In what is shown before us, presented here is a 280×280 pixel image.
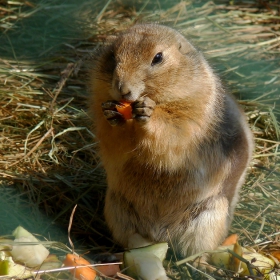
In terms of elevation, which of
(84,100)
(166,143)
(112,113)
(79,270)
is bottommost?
(84,100)

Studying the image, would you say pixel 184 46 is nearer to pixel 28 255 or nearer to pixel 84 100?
pixel 28 255

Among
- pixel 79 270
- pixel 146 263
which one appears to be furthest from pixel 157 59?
pixel 79 270

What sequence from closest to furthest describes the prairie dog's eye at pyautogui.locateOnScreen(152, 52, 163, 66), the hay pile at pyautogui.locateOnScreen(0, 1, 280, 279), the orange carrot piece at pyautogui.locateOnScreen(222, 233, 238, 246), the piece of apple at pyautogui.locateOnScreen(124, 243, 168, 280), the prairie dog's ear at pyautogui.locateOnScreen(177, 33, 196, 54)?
the piece of apple at pyautogui.locateOnScreen(124, 243, 168, 280), the prairie dog's eye at pyautogui.locateOnScreen(152, 52, 163, 66), the prairie dog's ear at pyautogui.locateOnScreen(177, 33, 196, 54), the orange carrot piece at pyautogui.locateOnScreen(222, 233, 238, 246), the hay pile at pyautogui.locateOnScreen(0, 1, 280, 279)

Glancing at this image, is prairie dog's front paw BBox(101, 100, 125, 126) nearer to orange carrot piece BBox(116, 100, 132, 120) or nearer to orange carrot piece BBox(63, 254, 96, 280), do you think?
orange carrot piece BBox(116, 100, 132, 120)

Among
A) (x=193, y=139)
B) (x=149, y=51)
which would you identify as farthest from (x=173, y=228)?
(x=149, y=51)

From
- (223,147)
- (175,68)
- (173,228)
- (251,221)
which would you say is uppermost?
(175,68)

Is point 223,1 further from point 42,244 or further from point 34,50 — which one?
point 42,244

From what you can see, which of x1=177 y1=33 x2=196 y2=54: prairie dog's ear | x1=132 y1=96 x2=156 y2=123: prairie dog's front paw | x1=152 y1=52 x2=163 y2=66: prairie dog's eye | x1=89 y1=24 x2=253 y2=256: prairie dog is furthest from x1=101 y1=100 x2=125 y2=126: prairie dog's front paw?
x1=177 y1=33 x2=196 y2=54: prairie dog's ear
